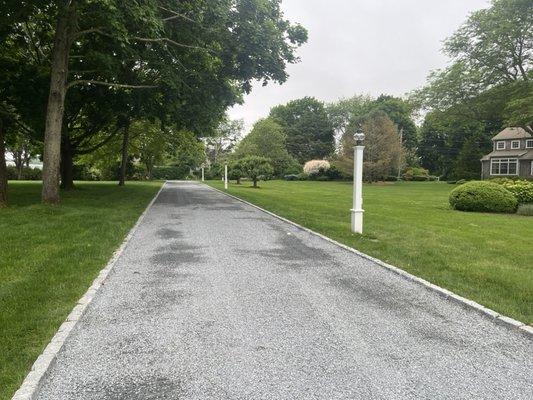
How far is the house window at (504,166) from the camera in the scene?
50844 millimetres

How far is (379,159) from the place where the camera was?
48156 mm

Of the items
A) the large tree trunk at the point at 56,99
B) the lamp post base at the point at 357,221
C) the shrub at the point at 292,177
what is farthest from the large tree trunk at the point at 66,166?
the shrub at the point at 292,177

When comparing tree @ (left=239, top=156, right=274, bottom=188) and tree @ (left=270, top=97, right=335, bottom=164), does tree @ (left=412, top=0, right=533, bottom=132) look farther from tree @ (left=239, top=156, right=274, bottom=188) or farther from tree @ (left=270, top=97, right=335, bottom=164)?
tree @ (left=270, top=97, right=335, bottom=164)

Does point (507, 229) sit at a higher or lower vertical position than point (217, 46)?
lower

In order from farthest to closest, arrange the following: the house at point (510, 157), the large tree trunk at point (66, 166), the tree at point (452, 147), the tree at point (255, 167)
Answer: the tree at point (452, 147), the house at point (510, 157), the tree at point (255, 167), the large tree trunk at point (66, 166)

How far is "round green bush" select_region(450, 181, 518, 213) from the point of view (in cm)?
1725

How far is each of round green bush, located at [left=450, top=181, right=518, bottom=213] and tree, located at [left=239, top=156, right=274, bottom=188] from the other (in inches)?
775

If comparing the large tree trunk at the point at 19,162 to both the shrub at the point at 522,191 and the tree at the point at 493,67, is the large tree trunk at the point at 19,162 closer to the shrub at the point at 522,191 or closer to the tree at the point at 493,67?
the tree at the point at 493,67

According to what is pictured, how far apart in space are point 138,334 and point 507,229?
11564 mm

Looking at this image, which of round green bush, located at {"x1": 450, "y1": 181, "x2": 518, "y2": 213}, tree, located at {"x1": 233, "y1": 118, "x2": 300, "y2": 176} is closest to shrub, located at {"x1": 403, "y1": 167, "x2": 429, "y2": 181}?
tree, located at {"x1": 233, "y1": 118, "x2": 300, "y2": 176}

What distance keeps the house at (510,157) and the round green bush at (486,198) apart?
37.0m

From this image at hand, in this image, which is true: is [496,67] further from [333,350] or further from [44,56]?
[333,350]

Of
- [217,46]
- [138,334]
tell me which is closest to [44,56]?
[217,46]

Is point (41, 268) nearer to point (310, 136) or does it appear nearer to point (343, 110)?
point (310, 136)
